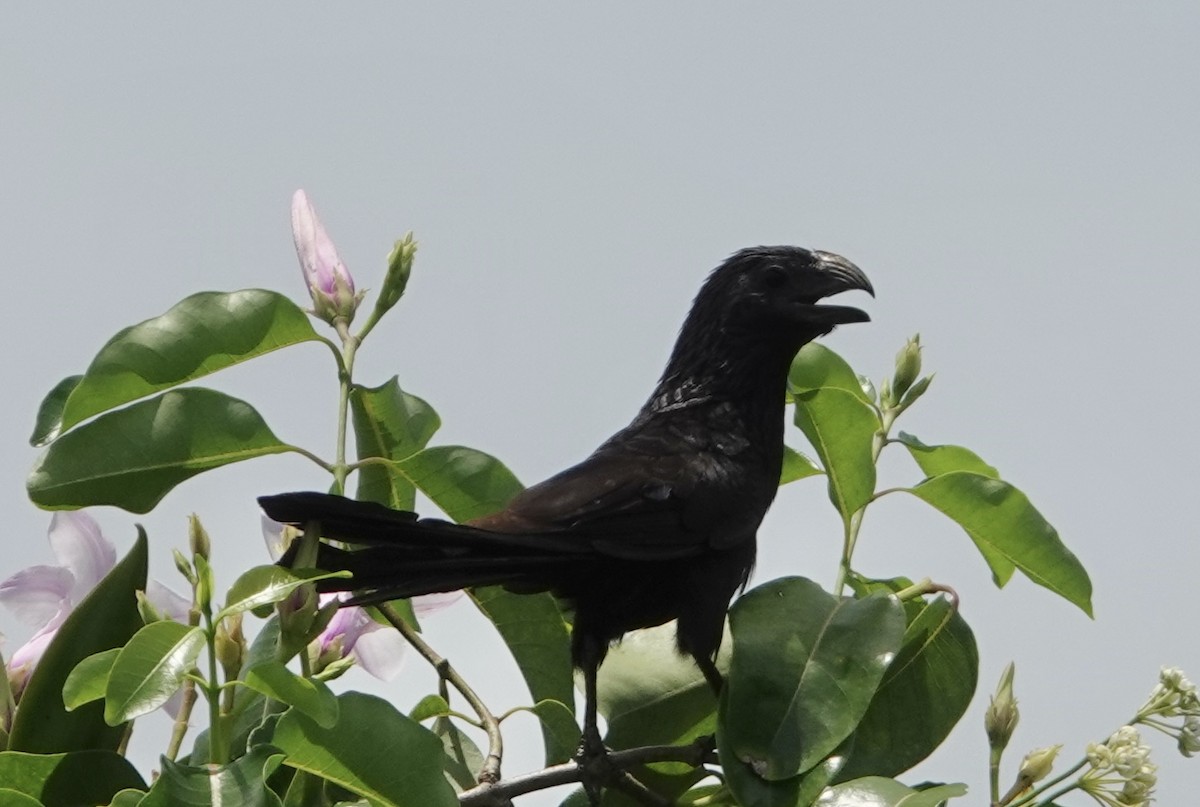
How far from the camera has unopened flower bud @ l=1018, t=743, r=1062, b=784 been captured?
2475 millimetres

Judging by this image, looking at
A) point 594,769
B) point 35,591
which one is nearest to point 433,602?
point 594,769

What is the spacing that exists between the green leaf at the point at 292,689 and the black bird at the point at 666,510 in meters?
0.31

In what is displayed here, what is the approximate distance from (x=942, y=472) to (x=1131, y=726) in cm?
70

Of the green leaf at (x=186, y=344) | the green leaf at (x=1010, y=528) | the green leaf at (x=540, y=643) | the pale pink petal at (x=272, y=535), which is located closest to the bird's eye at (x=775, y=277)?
the green leaf at (x=1010, y=528)

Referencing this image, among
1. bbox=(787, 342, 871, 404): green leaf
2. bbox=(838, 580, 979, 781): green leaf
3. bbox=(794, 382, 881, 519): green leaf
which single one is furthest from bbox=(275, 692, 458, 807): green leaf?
bbox=(787, 342, 871, 404): green leaf

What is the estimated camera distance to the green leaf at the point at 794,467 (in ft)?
11.2

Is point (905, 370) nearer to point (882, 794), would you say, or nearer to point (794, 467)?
point (794, 467)

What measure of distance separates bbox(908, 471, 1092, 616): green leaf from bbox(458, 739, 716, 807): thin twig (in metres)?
0.65

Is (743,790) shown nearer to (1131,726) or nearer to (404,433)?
(1131,726)

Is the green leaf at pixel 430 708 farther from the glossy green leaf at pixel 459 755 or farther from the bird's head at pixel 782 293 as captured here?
the bird's head at pixel 782 293

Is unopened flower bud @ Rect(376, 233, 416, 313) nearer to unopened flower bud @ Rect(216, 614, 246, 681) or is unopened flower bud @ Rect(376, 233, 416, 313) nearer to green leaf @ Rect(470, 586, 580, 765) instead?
green leaf @ Rect(470, 586, 580, 765)

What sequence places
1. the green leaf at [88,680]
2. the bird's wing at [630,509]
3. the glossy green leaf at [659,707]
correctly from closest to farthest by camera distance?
the green leaf at [88,680] → the glossy green leaf at [659,707] → the bird's wing at [630,509]

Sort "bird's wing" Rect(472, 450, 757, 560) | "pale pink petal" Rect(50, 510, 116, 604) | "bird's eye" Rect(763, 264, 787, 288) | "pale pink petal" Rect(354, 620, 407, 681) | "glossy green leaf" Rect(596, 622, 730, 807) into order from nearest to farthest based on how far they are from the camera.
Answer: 1. "pale pink petal" Rect(50, 510, 116, 604)
2. "pale pink petal" Rect(354, 620, 407, 681)
3. "glossy green leaf" Rect(596, 622, 730, 807)
4. "bird's wing" Rect(472, 450, 757, 560)
5. "bird's eye" Rect(763, 264, 787, 288)

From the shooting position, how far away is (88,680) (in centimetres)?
197
